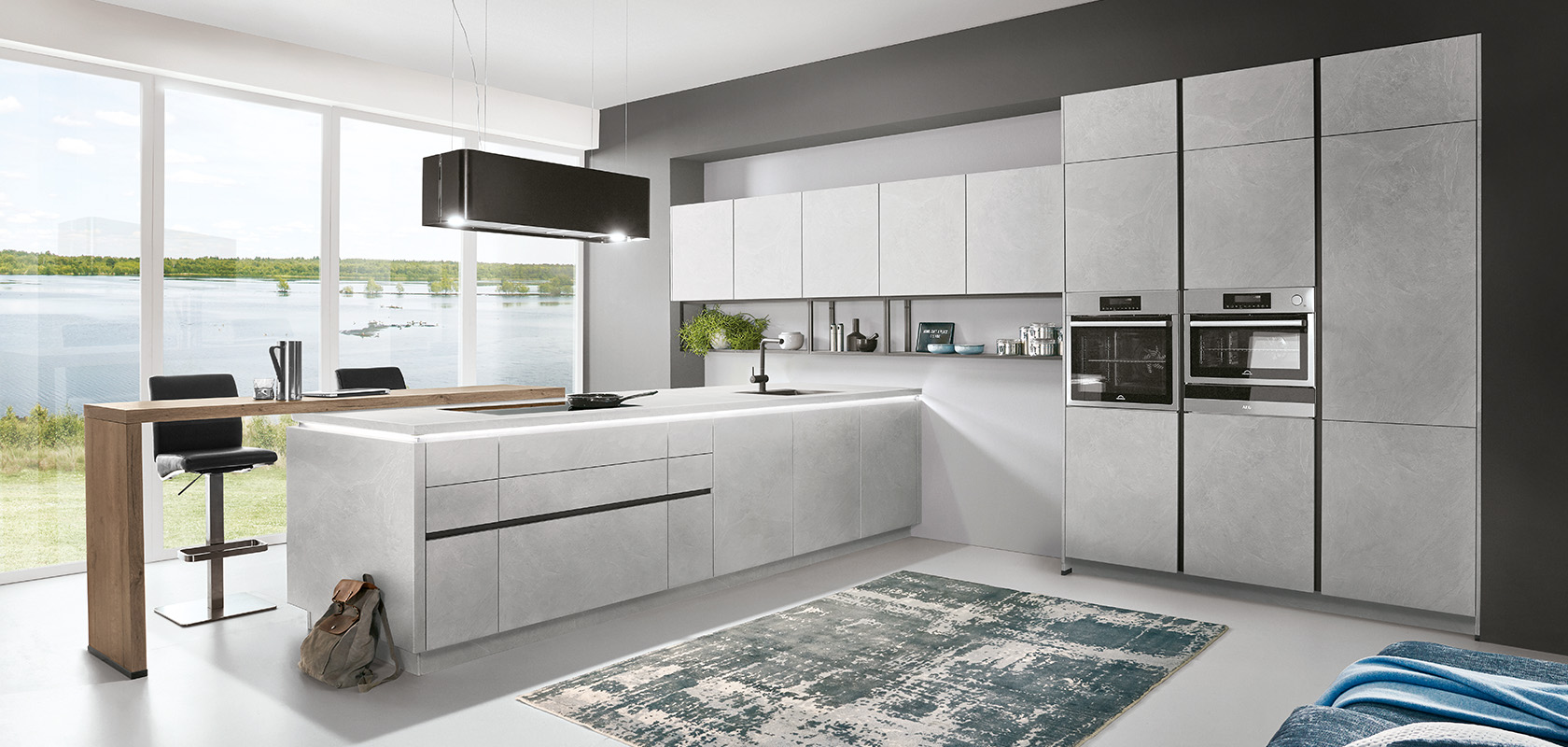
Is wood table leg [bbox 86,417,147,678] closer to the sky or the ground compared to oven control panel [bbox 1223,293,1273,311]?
closer to the ground

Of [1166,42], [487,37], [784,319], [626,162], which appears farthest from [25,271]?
[1166,42]

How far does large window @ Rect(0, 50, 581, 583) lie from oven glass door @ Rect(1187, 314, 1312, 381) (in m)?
4.80

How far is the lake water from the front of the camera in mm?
4883

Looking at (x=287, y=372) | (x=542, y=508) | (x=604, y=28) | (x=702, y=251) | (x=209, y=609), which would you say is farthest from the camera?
(x=702, y=251)

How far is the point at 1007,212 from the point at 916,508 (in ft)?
6.40

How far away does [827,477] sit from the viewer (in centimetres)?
524

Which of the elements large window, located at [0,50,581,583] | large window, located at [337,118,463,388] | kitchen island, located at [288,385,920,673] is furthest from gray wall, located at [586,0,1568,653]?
kitchen island, located at [288,385,920,673]

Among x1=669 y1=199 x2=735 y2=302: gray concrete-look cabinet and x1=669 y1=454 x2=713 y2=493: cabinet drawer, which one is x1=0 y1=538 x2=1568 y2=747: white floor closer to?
x1=669 y1=454 x2=713 y2=493: cabinet drawer

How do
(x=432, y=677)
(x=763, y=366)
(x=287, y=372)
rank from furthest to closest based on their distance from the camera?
(x=763, y=366) < (x=287, y=372) < (x=432, y=677)

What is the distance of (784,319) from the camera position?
6.66 meters

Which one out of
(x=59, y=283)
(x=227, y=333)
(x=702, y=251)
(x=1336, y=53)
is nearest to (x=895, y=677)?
(x=1336, y=53)

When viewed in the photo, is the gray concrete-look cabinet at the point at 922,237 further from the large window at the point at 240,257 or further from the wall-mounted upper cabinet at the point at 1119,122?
the large window at the point at 240,257

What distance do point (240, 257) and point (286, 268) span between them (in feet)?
0.86

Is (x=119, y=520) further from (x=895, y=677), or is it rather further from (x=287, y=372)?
(x=895, y=677)
